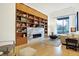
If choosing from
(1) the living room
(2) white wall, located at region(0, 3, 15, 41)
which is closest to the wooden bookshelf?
(1) the living room

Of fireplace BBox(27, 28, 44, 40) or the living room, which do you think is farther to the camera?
fireplace BBox(27, 28, 44, 40)

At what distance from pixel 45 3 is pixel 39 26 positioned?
0.80m

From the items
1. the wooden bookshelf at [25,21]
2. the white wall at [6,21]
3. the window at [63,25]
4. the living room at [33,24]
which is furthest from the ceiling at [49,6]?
the white wall at [6,21]

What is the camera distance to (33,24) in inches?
117

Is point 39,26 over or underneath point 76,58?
over

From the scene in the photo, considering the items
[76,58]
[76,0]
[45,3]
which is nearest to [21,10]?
[45,3]

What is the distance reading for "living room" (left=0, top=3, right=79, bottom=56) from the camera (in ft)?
7.87

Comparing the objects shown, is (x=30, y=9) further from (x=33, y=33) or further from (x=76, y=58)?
(x=76, y=58)

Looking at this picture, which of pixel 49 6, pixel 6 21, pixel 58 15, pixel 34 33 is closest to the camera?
pixel 6 21

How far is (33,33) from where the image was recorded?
9.48ft

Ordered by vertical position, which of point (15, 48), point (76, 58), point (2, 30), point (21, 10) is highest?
point (21, 10)

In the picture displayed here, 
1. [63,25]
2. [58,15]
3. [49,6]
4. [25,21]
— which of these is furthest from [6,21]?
[63,25]

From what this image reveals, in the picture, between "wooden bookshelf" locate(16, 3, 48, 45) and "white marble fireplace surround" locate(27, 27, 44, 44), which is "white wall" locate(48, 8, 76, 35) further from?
"white marble fireplace surround" locate(27, 27, 44, 44)

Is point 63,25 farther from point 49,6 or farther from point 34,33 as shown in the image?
point 34,33
